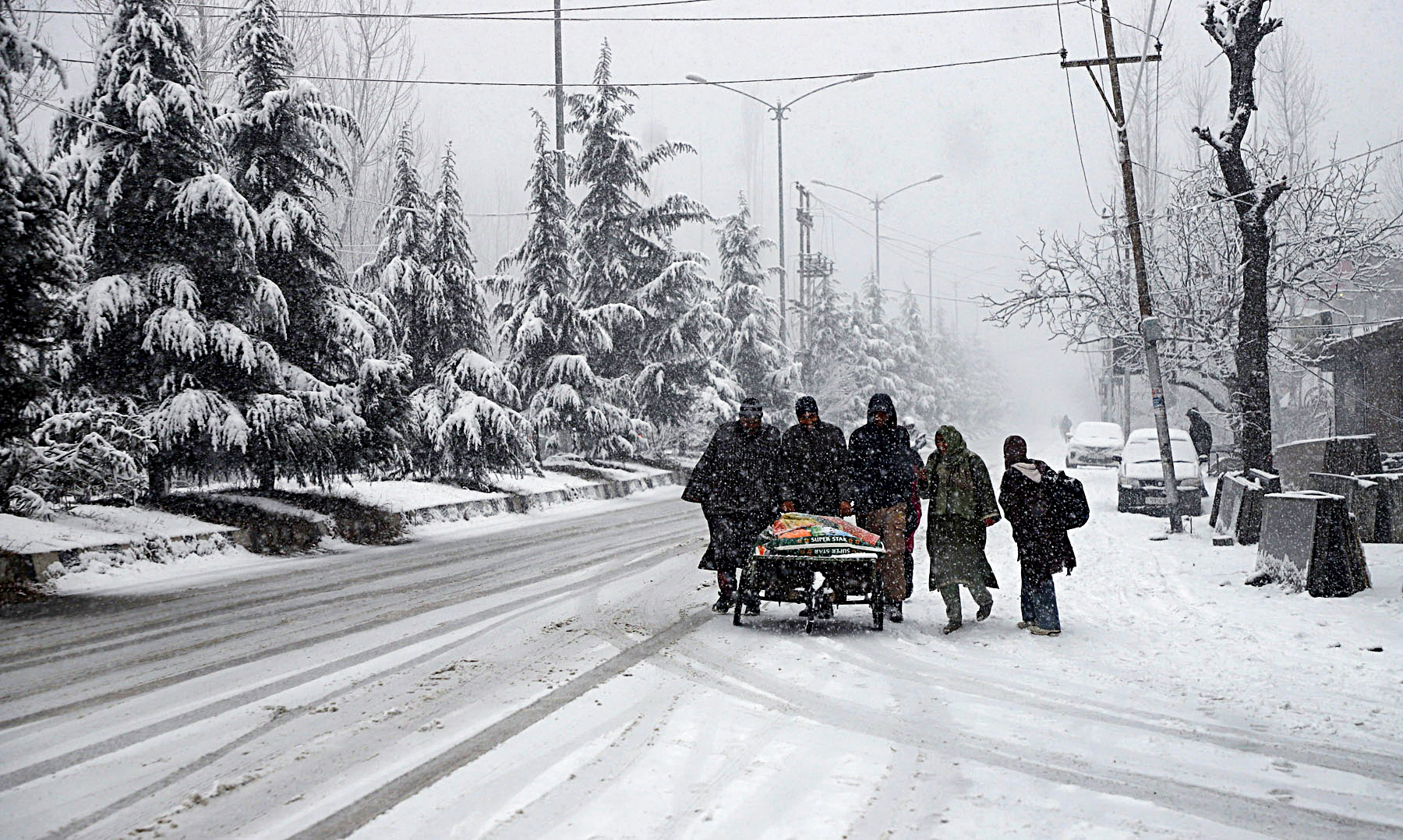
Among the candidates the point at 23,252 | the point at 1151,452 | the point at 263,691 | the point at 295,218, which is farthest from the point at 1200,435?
the point at 23,252

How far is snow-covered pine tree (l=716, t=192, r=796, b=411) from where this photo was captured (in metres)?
42.9

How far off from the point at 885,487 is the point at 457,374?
1563 centimetres

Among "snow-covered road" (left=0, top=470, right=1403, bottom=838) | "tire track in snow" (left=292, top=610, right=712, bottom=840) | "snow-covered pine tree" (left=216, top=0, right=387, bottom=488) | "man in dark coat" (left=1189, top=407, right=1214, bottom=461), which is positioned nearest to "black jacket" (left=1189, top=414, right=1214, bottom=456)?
"man in dark coat" (left=1189, top=407, right=1214, bottom=461)

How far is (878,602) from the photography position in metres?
8.90

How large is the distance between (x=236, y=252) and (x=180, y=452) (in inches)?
120

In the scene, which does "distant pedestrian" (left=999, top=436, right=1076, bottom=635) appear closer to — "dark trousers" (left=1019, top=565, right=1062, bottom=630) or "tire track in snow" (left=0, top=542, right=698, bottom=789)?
"dark trousers" (left=1019, top=565, right=1062, bottom=630)

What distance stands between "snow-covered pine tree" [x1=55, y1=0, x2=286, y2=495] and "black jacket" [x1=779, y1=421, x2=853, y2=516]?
341 inches

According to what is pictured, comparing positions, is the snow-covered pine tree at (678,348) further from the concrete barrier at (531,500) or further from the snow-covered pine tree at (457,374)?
the snow-covered pine tree at (457,374)

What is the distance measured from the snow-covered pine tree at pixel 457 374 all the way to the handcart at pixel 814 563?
14.2 metres

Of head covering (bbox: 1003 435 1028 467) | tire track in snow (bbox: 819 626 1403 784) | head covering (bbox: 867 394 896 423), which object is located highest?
head covering (bbox: 867 394 896 423)

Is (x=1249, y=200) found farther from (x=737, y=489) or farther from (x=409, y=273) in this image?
(x=409, y=273)

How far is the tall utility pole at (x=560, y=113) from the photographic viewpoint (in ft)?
93.5

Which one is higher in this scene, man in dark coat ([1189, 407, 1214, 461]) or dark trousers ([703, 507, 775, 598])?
man in dark coat ([1189, 407, 1214, 461])

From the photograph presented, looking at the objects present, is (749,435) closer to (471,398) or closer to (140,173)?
(140,173)
